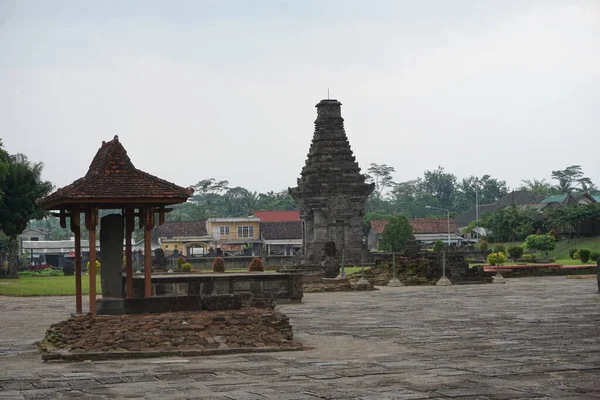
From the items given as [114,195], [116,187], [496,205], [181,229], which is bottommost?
[114,195]

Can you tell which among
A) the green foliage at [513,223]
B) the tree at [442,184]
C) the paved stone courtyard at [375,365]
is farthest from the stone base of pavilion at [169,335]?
the tree at [442,184]

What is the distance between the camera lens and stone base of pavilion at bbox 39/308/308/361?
13602mm

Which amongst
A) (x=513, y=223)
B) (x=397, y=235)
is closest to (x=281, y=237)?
(x=397, y=235)

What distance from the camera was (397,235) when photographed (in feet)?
226

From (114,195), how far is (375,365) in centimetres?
660

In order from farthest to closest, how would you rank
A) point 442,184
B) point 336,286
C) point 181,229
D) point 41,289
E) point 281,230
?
point 442,184
point 181,229
point 281,230
point 41,289
point 336,286

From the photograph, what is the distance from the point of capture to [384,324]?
18703 mm

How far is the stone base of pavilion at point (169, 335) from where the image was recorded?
13.6 m

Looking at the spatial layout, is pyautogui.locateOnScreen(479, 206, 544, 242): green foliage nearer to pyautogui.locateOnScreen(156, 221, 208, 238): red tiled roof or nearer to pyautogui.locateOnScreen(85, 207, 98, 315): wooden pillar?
pyautogui.locateOnScreen(156, 221, 208, 238): red tiled roof

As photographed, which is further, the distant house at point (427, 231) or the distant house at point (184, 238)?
the distant house at point (427, 231)

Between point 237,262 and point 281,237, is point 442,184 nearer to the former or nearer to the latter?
point 281,237

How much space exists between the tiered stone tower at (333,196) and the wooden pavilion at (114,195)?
3392cm

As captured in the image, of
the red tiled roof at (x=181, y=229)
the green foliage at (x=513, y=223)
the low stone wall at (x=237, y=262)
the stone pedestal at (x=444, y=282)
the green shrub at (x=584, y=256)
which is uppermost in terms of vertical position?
the red tiled roof at (x=181, y=229)

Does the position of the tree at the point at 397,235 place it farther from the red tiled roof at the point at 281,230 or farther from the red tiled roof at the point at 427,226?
the red tiled roof at the point at 427,226
